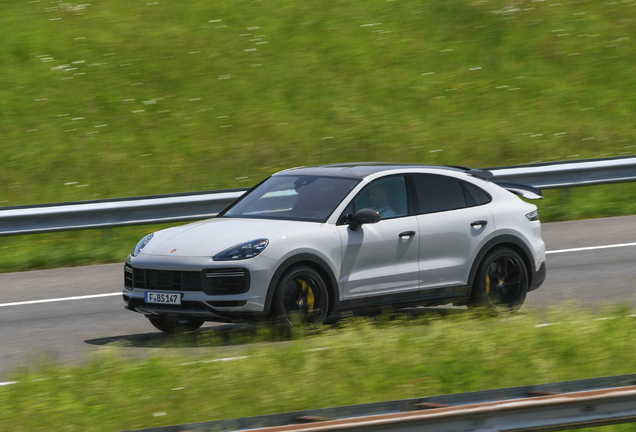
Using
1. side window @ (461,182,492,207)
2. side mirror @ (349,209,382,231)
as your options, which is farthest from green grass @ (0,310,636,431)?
A: side window @ (461,182,492,207)

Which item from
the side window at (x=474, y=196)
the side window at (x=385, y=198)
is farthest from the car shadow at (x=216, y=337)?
the side window at (x=474, y=196)

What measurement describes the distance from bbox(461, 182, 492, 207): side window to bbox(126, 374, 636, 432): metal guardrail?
4755mm

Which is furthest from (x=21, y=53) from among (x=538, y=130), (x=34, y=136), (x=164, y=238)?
(x=164, y=238)

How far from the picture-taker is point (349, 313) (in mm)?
8188

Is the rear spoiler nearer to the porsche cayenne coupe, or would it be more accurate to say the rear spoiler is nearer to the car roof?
the porsche cayenne coupe

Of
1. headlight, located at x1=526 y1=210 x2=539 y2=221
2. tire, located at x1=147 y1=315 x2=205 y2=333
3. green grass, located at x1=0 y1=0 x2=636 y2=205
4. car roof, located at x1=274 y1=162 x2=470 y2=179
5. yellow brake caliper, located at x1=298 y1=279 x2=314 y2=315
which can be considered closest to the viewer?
yellow brake caliper, located at x1=298 y1=279 x2=314 y2=315

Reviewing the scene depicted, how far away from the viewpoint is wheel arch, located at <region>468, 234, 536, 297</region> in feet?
29.3

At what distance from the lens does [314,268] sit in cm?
804

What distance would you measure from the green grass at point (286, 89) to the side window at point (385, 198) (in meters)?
7.94

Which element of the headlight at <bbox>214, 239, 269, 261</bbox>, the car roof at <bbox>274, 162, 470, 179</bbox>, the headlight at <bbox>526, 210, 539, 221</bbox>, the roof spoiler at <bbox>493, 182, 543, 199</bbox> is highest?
the car roof at <bbox>274, 162, 470, 179</bbox>

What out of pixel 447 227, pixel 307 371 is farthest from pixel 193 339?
pixel 447 227

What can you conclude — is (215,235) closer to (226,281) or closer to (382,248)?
(226,281)

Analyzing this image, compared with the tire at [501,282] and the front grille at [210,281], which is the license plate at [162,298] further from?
the tire at [501,282]

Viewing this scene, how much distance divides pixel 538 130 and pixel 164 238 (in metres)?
12.2
